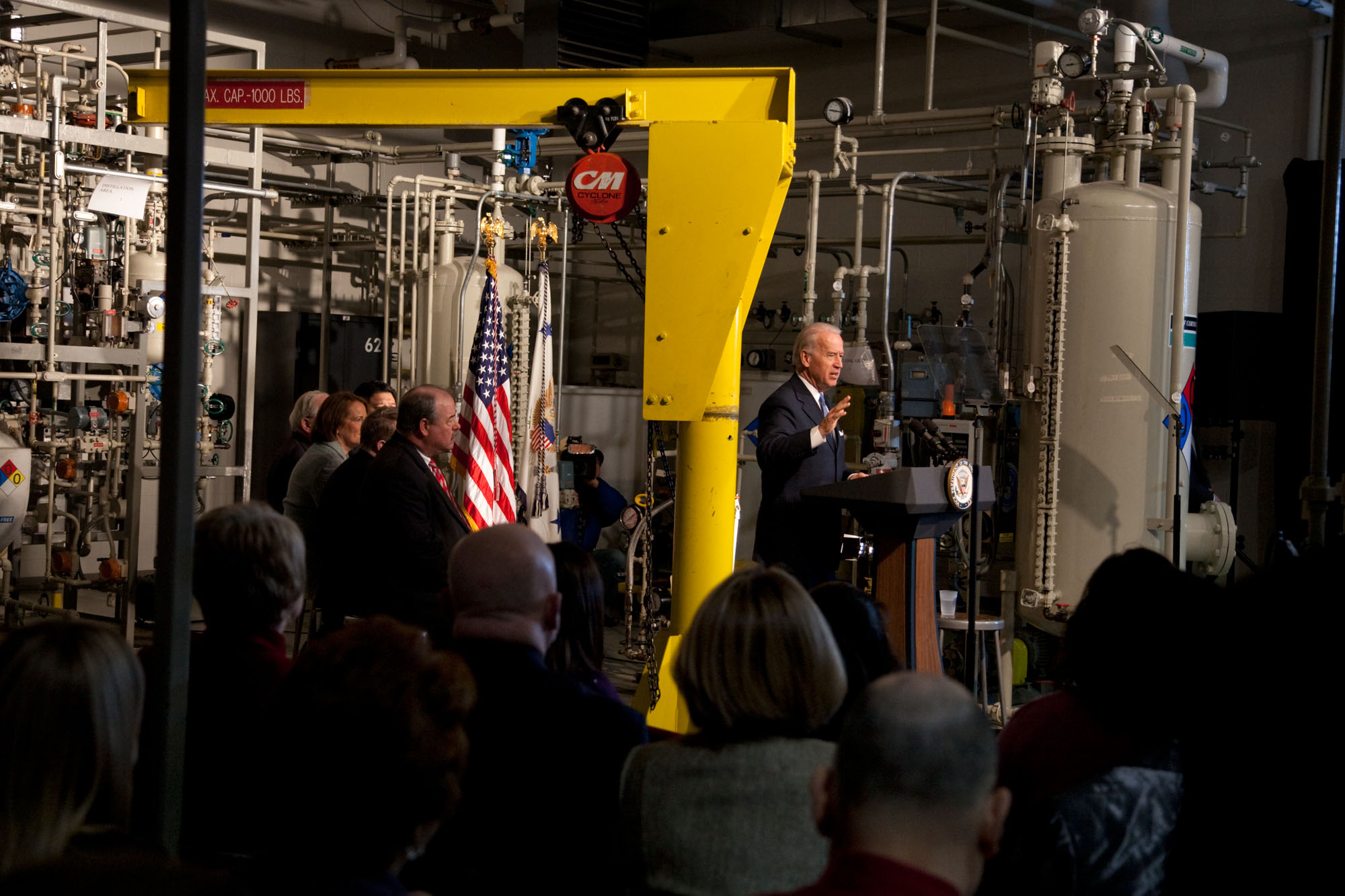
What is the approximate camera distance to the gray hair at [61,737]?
1381 millimetres

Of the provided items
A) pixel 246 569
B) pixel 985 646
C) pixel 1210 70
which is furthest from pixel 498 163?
pixel 246 569

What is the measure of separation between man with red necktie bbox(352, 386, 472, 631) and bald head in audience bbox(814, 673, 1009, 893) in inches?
119

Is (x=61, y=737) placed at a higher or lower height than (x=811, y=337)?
lower

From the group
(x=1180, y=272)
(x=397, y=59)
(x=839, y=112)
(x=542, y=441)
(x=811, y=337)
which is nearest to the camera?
(x=811, y=337)

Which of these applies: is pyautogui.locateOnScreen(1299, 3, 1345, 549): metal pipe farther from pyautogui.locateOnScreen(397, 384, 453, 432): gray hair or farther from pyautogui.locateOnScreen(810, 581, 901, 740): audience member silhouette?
pyautogui.locateOnScreen(397, 384, 453, 432): gray hair

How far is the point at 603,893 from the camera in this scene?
2.12 metres

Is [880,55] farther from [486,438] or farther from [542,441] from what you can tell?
[486,438]

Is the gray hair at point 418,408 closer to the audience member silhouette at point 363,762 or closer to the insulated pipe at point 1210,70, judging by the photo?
the audience member silhouette at point 363,762

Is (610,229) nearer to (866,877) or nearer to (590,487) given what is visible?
(590,487)

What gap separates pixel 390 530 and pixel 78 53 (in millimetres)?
4596

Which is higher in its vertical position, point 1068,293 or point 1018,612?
point 1068,293

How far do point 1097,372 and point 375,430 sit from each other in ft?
11.1

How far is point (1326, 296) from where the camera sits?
3.02 metres

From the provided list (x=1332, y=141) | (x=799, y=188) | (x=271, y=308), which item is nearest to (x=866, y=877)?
(x=1332, y=141)
